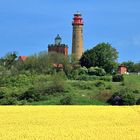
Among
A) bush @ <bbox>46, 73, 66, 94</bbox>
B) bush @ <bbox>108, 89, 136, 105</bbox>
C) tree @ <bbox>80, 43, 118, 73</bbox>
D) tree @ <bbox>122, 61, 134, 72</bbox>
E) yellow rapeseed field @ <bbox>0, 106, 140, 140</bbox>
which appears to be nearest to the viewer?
yellow rapeseed field @ <bbox>0, 106, 140, 140</bbox>

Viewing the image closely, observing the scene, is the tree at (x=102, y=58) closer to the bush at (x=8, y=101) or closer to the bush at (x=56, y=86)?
the bush at (x=56, y=86)

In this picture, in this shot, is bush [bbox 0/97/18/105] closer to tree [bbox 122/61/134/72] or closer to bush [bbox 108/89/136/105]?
bush [bbox 108/89/136/105]

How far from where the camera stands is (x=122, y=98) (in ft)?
206

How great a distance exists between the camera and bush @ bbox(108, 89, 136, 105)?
61.1 meters

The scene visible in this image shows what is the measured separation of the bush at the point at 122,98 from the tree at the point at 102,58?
54115 mm

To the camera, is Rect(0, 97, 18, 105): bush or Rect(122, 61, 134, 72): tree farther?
Rect(122, 61, 134, 72): tree

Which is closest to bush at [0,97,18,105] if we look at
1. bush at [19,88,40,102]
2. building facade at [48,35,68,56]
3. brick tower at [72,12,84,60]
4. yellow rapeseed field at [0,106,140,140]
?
bush at [19,88,40,102]

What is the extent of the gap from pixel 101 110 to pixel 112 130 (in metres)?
9.67

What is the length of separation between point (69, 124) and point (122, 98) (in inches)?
1312

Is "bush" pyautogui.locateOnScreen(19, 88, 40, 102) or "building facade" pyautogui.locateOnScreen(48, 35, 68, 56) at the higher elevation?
"building facade" pyautogui.locateOnScreen(48, 35, 68, 56)

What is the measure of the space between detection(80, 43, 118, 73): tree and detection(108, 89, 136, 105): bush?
54.1 m

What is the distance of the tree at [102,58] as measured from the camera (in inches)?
4751

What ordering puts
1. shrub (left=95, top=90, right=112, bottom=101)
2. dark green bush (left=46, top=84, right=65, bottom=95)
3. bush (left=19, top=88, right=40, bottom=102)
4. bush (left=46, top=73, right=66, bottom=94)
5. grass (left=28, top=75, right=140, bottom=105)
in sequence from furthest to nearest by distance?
bush (left=46, top=73, right=66, bottom=94) → dark green bush (left=46, top=84, right=65, bottom=95) → bush (left=19, top=88, right=40, bottom=102) → shrub (left=95, top=90, right=112, bottom=101) → grass (left=28, top=75, right=140, bottom=105)

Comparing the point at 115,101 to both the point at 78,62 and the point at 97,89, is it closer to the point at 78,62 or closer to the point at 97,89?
the point at 97,89
